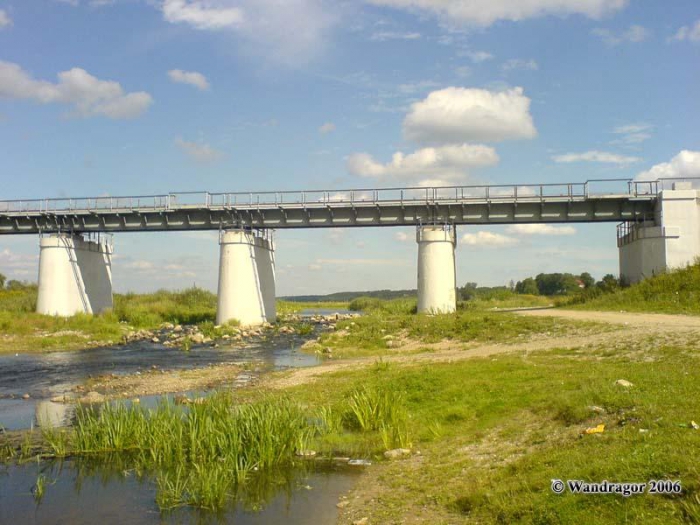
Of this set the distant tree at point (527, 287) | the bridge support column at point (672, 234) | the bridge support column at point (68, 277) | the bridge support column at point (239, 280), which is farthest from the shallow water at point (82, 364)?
the distant tree at point (527, 287)

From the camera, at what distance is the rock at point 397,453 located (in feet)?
45.2

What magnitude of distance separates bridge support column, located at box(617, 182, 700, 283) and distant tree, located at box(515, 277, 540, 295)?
221 ft

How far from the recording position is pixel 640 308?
39875 millimetres

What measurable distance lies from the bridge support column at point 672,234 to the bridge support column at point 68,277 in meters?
50.4

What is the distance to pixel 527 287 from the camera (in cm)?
Result: 11981

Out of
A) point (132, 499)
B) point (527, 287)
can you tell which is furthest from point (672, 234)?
point (527, 287)

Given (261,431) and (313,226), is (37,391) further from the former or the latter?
(313,226)

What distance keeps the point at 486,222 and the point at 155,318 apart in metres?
33.3

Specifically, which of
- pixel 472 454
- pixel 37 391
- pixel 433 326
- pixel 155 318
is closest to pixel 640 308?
pixel 433 326

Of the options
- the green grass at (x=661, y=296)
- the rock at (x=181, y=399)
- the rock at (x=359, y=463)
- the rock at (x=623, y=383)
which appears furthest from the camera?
the green grass at (x=661, y=296)

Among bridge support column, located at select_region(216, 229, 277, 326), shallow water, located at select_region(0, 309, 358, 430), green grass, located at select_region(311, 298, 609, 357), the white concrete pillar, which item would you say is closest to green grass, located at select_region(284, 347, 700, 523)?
shallow water, located at select_region(0, 309, 358, 430)

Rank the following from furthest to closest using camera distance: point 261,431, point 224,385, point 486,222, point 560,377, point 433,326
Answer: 1. point 486,222
2. point 433,326
3. point 224,385
4. point 560,377
5. point 261,431

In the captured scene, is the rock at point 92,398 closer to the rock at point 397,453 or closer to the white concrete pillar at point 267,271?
the rock at point 397,453

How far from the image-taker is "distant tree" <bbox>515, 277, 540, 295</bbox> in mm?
116188
